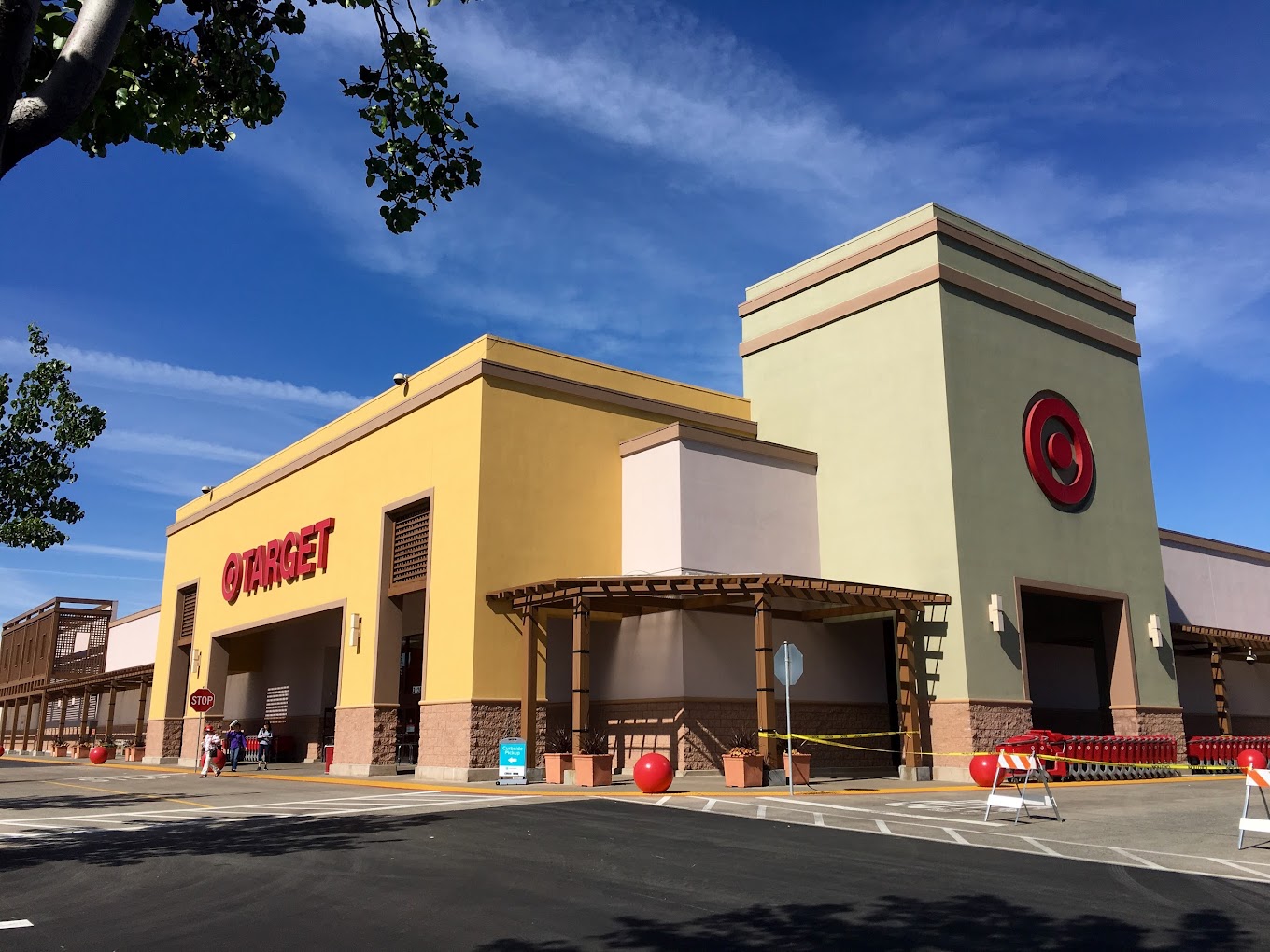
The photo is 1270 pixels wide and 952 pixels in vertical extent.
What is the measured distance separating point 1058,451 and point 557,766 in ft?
54.0

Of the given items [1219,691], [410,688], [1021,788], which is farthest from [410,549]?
[1219,691]

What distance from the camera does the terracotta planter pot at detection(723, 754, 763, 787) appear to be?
22141 millimetres

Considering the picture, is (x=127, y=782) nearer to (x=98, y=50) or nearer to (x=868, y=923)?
(x=868, y=923)

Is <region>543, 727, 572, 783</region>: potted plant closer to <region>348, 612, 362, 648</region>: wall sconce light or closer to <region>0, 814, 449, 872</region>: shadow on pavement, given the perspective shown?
<region>0, 814, 449, 872</region>: shadow on pavement

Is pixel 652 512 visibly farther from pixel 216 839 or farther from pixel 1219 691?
pixel 1219 691

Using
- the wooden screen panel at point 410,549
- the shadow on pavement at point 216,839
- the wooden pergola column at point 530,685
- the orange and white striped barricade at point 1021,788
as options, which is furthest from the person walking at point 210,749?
the orange and white striped barricade at point 1021,788

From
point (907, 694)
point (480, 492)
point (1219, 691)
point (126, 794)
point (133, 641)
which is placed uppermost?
point (480, 492)

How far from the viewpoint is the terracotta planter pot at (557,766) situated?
944 inches

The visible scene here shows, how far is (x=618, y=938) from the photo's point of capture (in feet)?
26.3

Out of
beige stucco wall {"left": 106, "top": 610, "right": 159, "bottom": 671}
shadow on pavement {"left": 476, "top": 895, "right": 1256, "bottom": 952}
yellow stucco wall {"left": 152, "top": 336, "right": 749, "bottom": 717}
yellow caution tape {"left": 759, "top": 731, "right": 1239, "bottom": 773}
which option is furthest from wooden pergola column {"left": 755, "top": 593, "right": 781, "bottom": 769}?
beige stucco wall {"left": 106, "top": 610, "right": 159, "bottom": 671}

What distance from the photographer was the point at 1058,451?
99.0 ft

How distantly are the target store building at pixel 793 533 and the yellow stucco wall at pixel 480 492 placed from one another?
8 centimetres

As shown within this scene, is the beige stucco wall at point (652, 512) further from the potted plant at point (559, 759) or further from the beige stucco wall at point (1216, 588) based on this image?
the beige stucco wall at point (1216, 588)

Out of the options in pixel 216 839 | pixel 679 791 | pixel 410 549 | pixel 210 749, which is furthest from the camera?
pixel 210 749
